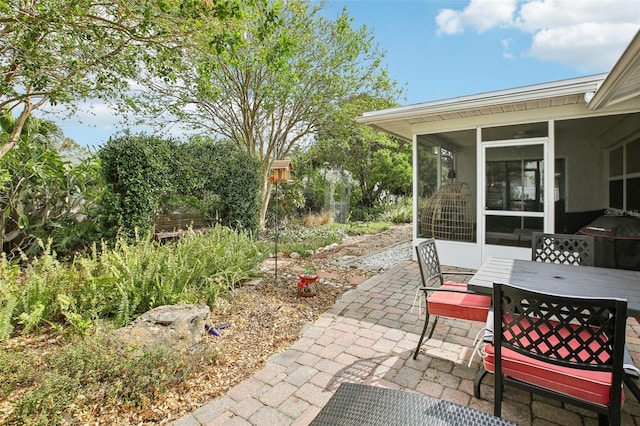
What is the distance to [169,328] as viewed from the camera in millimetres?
2482

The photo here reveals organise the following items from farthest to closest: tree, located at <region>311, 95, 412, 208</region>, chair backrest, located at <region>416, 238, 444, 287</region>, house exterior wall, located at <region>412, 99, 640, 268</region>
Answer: tree, located at <region>311, 95, 412, 208</region> < house exterior wall, located at <region>412, 99, 640, 268</region> < chair backrest, located at <region>416, 238, 444, 287</region>

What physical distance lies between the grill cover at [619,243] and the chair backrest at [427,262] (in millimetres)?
3023

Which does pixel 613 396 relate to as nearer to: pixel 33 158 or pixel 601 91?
pixel 601 91

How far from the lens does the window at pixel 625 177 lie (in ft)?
16.9

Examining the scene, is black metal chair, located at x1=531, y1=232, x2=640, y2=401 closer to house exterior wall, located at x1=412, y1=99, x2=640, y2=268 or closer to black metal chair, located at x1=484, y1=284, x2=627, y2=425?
black metal chair, located at x1=484, y1=284, x2=627, y2=425

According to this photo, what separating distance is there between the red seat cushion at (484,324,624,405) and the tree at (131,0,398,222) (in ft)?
25.2

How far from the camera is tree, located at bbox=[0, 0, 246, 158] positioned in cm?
318

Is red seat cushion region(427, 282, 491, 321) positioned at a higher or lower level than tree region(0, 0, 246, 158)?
lower

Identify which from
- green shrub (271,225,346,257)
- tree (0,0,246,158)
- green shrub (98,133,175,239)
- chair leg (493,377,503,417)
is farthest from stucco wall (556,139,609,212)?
green shrub (98,133,175,239)

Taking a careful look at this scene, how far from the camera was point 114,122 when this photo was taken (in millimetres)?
7430

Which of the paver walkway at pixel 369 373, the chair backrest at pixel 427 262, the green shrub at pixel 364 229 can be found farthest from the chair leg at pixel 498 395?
the green shrub at pixel 364 229

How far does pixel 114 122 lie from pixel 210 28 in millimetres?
5008

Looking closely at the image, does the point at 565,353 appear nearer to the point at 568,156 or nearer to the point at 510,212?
the point at 510,212

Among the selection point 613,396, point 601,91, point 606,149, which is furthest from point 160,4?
point 606,149
